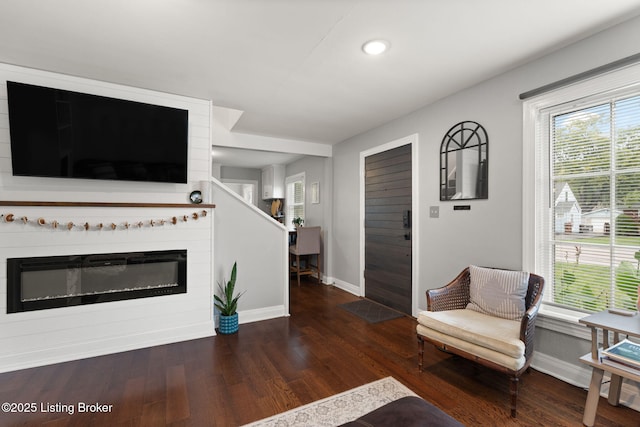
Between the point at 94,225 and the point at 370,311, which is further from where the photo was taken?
the point at 370,311

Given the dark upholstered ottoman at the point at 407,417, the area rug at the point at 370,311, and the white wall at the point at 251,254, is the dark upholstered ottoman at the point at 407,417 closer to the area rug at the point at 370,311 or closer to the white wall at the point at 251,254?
the area rug at the point at 370,311

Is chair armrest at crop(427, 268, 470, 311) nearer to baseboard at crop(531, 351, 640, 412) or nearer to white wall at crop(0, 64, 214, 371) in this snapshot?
baseboard at crop(531, 351, 640, 412)

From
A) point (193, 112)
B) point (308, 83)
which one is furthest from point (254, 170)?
point (308, 83)

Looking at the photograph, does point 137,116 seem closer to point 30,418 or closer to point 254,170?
point 30,418

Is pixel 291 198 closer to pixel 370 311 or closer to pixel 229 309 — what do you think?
pixel 370 311

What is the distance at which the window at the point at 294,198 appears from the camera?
6495 mm

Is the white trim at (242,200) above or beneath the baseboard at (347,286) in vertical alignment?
above

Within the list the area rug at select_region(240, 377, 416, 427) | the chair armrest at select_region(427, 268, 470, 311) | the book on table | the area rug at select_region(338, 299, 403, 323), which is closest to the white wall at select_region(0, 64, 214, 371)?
the area rug at select_region(240, 377, 416, 427)

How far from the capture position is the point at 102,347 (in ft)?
8.75

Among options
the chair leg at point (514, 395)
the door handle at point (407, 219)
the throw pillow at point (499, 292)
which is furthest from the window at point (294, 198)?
the chair leg at point (514, 395)

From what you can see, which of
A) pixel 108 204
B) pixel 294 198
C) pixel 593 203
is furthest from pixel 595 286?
pixel 294 198

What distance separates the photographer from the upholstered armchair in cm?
188

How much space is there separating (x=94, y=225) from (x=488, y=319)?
3.40 m

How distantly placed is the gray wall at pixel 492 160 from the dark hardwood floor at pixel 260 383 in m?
0.58
